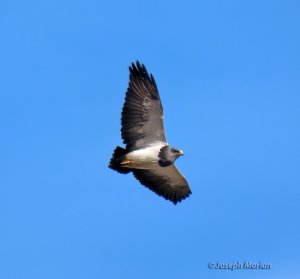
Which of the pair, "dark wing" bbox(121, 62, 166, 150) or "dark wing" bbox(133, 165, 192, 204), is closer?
"dark wing" bbox(121, 62, 166, 150)

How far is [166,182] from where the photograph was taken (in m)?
24.7

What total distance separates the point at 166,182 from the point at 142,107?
12.3ft

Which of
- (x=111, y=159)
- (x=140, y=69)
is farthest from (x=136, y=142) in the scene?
(x=140, y=69)

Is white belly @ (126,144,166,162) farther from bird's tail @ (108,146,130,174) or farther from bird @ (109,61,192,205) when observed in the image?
bird's tail @ (108,146,130,174)

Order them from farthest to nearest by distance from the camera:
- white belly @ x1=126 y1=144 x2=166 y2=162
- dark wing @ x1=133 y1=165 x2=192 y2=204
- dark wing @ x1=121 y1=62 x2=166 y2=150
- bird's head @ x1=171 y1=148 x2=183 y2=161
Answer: dark wing @ x1=133 y1=165 x2=192 y2=204, white belly @ x1=126 y1=144 x2=166 y2=162, bird's head @ x1=171 y1=148 x2=183 y2=161, dark wing @ x1=121 y1=62 x2=166 y2=150

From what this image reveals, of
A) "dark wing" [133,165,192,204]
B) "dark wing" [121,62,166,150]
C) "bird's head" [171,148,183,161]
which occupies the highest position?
"dark wing" [121,62,166,150]

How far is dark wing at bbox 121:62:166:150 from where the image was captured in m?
22.1

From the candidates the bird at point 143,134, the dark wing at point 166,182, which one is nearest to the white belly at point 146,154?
the bird at point 143,134

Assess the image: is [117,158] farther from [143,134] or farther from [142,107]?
[142,107]

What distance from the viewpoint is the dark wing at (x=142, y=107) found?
2206cm

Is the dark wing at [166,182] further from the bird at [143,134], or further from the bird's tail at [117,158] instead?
the bird's tail at [117,158]

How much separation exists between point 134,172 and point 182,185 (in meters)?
1.89

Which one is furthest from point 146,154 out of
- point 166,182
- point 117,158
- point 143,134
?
point 166,182

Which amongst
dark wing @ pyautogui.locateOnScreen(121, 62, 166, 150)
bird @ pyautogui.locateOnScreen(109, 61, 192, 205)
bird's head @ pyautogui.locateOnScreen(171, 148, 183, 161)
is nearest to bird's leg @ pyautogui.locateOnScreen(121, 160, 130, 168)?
bird @ pyautogui.locateOnScreen(109, 61, 192, 205)
